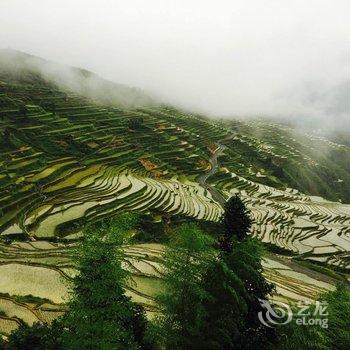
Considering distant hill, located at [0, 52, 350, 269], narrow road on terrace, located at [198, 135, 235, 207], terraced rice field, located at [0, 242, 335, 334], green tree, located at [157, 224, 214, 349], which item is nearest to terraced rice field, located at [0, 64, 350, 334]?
terraced rice field, located at [0, 242, 335, 334]

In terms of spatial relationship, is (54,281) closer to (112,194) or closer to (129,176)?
(112,194)

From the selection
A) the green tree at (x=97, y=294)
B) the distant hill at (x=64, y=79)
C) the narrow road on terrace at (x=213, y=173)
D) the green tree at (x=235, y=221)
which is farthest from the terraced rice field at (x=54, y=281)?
the distant hill at (x=64, y=79)

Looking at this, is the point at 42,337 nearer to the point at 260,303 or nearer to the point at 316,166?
the point at 260,303

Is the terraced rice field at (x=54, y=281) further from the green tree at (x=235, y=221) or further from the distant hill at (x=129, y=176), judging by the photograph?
the distant hill at (x=129, y=176)

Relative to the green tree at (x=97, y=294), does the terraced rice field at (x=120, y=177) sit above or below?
below

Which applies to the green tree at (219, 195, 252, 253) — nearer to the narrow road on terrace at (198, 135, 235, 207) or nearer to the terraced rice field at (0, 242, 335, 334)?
the terraced rice field at (0, 242, 335, 334)

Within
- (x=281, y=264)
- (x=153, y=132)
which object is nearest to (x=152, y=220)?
(x=281, y=264)

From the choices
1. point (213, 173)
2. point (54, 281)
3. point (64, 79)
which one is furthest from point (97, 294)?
point (64, 79)

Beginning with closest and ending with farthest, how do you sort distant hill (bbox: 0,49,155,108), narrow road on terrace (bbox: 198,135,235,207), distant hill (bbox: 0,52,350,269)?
distant hill (bbox: 0,52,350,269), narrow road on terrace (bbox: 198,135,235,207), distant hill (bbox: 0,49,155,108)
